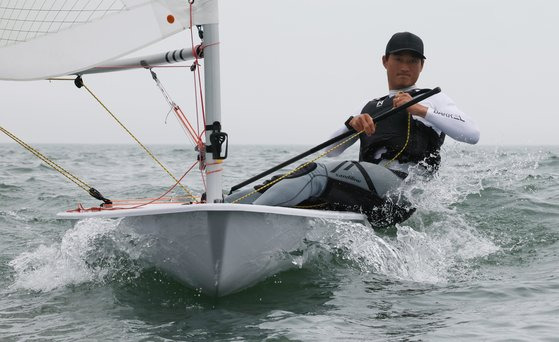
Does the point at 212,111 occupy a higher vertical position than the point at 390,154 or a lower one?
higher

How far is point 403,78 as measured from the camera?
5523 mm

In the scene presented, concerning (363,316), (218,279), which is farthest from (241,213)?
(363,316)

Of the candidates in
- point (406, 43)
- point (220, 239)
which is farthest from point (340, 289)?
point (406, 43)

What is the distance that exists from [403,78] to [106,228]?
253 centimetres

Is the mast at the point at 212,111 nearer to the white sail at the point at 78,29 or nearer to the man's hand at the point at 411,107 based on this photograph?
the white sail at the point at 78,29

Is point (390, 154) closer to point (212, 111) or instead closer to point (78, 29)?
point (212, 111)

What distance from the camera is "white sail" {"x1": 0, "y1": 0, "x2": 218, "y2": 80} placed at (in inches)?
173

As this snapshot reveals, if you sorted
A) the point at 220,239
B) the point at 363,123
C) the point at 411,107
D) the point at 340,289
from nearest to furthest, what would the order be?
the point at 220,239 → the point at 340,289 → the point at 363,123 → the point at 411,107

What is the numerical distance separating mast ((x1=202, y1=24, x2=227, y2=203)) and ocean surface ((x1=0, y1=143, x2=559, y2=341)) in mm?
702

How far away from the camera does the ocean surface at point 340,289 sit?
3844 mm

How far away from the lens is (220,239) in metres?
4.11

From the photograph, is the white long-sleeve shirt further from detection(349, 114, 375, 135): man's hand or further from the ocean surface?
detection(349, 114, 375, 135): man's hand

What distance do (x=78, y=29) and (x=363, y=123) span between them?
201 centimetres

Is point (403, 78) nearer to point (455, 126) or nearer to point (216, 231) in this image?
point (455, 126)
